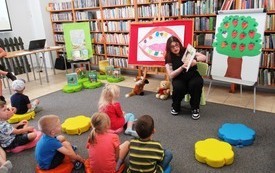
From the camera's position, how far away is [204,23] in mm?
3957

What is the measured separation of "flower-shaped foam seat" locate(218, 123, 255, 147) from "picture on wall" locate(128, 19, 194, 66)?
4.78 ft

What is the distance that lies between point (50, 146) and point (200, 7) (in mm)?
3199

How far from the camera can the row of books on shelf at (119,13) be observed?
4.80 m

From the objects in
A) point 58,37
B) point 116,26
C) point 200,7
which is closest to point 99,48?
point 116,26

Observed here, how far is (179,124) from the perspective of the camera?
112 inches

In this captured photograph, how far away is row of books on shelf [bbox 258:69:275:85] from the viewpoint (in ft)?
11.7

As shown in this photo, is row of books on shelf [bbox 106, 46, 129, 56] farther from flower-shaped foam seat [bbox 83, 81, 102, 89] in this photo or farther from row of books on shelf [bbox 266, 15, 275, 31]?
row of books on shelf [bbox 266, 15, 275, 31]

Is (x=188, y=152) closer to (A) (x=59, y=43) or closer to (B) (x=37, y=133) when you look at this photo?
(B) (x=37, y=133)

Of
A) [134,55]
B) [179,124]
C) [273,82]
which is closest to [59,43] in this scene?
[134,55]

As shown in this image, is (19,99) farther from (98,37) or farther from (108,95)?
(98,37)

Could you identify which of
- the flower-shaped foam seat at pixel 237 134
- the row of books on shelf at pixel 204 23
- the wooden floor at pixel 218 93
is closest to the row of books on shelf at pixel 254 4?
the row of books on shelf at pixel 204 23

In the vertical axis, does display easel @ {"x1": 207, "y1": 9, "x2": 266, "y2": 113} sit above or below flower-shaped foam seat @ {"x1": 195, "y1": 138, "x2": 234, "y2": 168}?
above

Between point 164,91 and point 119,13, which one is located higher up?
point 119,13

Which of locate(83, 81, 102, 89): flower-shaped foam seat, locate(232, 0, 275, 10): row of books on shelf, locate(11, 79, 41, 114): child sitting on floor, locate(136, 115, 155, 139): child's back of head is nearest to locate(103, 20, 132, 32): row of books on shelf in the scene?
locate(83, 81, 102, 89): flower-shaped foam seat
